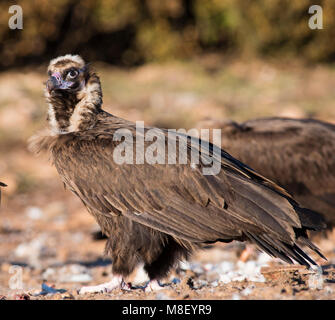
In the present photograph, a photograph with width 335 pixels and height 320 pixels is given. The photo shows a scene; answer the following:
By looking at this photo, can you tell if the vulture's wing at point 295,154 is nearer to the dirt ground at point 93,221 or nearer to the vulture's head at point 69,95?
the dirt ground at point 93,221

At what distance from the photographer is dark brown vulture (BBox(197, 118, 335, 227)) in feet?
24.6

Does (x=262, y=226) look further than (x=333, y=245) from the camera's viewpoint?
No

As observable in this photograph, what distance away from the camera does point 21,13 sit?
59.2 ft

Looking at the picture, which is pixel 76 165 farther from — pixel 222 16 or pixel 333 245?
pixel 222 16

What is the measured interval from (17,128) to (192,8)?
9.68 metres

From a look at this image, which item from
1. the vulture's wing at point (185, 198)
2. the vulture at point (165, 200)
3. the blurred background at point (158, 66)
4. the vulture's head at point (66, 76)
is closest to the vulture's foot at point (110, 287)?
the vulture at point (165, 200)

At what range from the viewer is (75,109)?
5453 mm

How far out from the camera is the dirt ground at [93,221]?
5.07m

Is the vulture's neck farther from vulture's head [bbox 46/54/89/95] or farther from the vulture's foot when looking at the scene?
the vulture's foot

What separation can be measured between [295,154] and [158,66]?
13.0 metres

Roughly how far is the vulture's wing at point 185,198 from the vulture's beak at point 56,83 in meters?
0.60

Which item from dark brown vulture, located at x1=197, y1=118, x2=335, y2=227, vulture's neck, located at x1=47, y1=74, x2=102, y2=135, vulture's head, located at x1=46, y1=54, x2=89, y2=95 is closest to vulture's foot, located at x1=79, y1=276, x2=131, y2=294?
vulture's neck, located at x1=47, y1=74, x2=102, y2=135

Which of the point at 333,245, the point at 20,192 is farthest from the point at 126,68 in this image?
the point at 333,245

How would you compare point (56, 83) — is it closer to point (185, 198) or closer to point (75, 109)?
point (75, 109)
